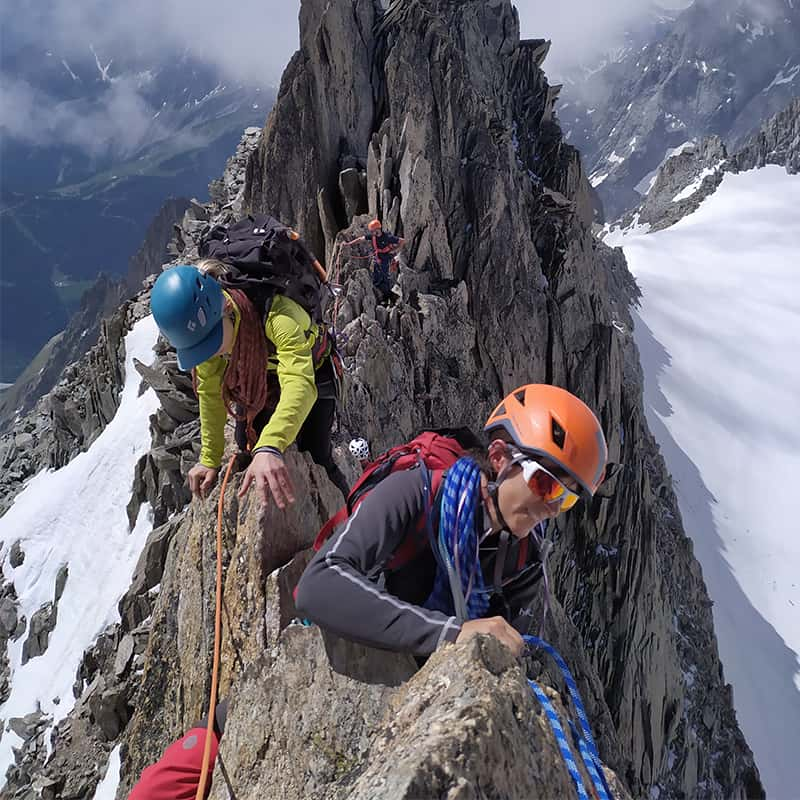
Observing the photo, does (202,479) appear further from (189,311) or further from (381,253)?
(381,253)

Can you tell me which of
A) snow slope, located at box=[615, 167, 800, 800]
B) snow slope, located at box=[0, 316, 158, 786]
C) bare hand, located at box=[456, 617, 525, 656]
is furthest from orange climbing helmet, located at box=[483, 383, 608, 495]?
snow slope, located at box=[615, 167, 800, 800]

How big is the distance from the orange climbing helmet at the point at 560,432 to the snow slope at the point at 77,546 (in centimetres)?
1506

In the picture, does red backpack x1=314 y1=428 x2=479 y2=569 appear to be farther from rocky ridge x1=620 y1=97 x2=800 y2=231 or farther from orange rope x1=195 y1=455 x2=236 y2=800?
rocky ridge x1=620 y1=97 x2=800 y2=231

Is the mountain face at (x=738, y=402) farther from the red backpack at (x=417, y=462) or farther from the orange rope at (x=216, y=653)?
the red backpack at (x=417, y=462)

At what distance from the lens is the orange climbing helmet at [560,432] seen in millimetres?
3369

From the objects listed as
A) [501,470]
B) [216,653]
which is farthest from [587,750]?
[216,653]

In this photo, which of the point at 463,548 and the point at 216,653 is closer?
the point at 463,548

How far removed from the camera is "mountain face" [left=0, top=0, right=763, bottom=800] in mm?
3383

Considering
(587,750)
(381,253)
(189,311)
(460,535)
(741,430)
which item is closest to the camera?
(587,750)

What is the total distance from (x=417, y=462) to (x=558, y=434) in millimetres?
809

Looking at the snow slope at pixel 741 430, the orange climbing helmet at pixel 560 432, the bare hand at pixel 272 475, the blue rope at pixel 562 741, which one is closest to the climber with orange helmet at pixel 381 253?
the bare hand at pixel 272 475

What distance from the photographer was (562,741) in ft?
9.30

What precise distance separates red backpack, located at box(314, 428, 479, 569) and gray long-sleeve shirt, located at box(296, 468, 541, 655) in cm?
6

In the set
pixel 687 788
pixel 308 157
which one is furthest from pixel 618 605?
pixel 308 157
